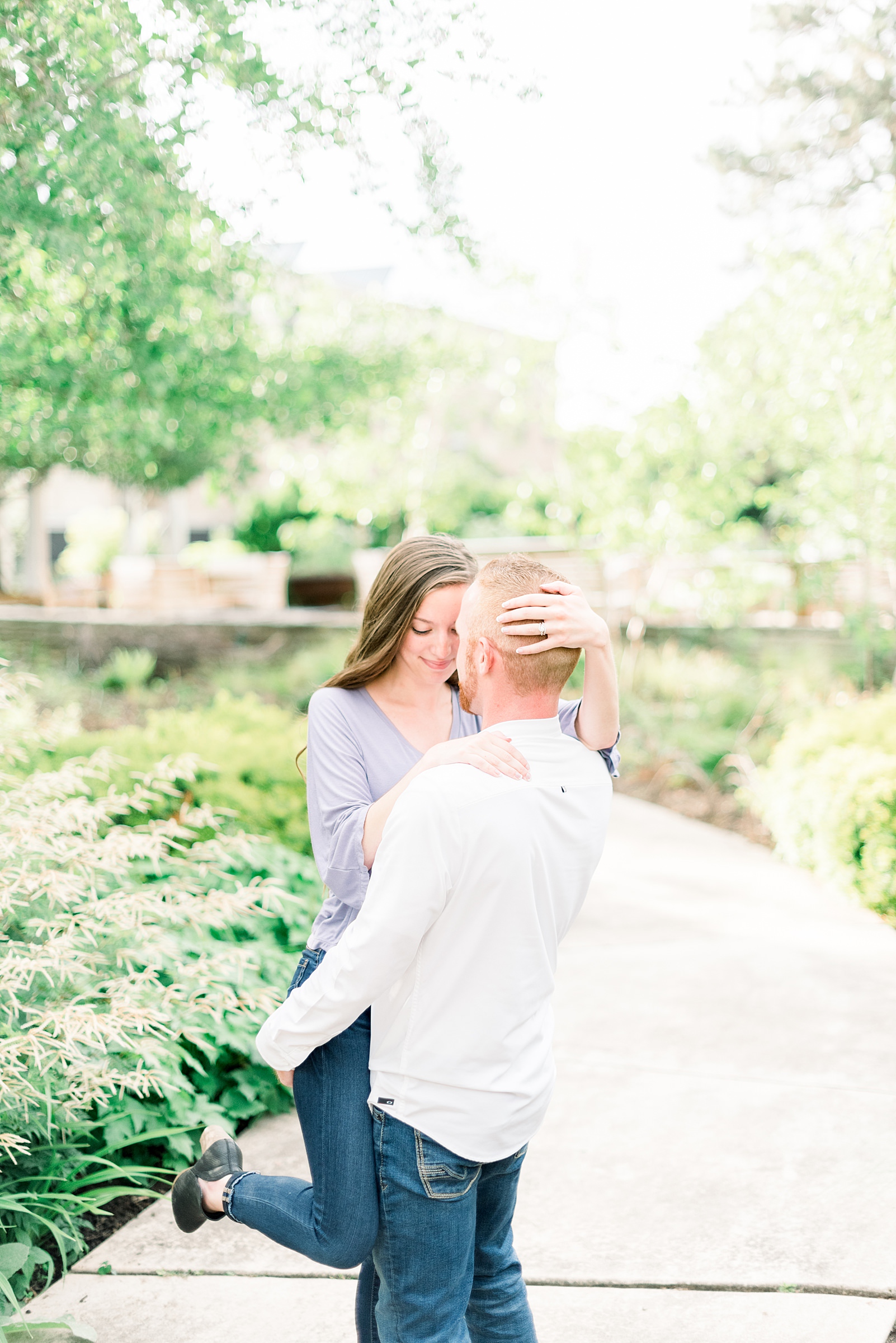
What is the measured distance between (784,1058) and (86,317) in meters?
4.32

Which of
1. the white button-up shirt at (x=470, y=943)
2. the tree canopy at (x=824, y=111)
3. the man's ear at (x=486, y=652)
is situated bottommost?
the white button-up shirt at (x=470, y=943)

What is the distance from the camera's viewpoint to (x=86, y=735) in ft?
19.1

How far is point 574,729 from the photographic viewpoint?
217 cm

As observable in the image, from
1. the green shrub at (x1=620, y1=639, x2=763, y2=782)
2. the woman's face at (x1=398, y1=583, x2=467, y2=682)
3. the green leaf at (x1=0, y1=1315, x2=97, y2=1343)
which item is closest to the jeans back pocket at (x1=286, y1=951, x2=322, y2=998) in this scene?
the woman's face at (x1=398, y1=583, x2=467, y2=682)

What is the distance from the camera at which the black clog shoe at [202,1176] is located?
2.18 m

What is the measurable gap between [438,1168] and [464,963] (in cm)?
34

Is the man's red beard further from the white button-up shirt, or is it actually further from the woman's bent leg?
the woman's bent leg

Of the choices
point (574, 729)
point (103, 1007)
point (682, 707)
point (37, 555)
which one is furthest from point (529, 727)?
point (37, 555)

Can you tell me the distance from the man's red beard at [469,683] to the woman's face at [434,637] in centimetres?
49

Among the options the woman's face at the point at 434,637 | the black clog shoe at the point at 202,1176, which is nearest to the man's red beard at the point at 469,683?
the woman's face at the point at 434,637

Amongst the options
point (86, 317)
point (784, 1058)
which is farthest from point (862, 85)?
point (784, 1058)

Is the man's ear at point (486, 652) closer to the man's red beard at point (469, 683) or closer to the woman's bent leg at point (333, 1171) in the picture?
the man's red beard at point (469, 683)

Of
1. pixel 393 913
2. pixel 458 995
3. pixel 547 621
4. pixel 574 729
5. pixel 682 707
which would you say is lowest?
pixel 682 707

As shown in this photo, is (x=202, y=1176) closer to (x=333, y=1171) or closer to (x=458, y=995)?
(x=333, y=1171)
